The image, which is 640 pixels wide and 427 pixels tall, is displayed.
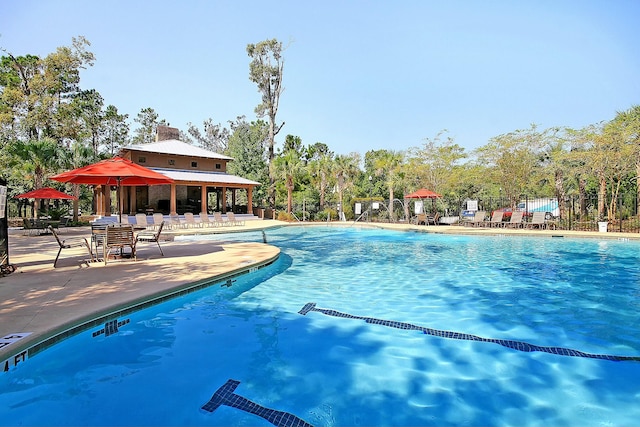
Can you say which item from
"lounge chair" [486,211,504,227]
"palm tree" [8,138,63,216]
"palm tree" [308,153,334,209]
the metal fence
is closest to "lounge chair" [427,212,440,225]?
the metal fence

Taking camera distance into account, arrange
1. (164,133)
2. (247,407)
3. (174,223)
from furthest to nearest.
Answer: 1. (164,133)
2. (174,223)
3. (247,407)

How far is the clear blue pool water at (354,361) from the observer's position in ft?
9.93

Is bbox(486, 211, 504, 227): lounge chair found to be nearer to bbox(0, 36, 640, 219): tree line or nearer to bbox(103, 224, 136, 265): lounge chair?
bbox(0, 36, 640, 219): tree line

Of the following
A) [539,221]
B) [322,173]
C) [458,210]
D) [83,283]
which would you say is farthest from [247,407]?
[322,173]

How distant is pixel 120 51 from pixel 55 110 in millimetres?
10454

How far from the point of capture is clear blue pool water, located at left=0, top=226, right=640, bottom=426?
9.93ft

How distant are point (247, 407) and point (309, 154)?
3274 centimetres

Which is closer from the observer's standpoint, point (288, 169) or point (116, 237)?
point (116, 237)

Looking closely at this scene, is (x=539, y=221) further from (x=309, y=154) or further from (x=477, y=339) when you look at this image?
(x=309, y=154)

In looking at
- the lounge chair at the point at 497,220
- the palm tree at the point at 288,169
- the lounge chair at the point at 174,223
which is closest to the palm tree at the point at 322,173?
the palm tree at the point at 288,169

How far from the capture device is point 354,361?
4.00m

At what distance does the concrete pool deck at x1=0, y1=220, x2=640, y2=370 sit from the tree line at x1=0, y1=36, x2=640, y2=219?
1466 cm

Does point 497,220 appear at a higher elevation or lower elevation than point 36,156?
lower

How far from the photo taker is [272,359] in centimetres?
404
